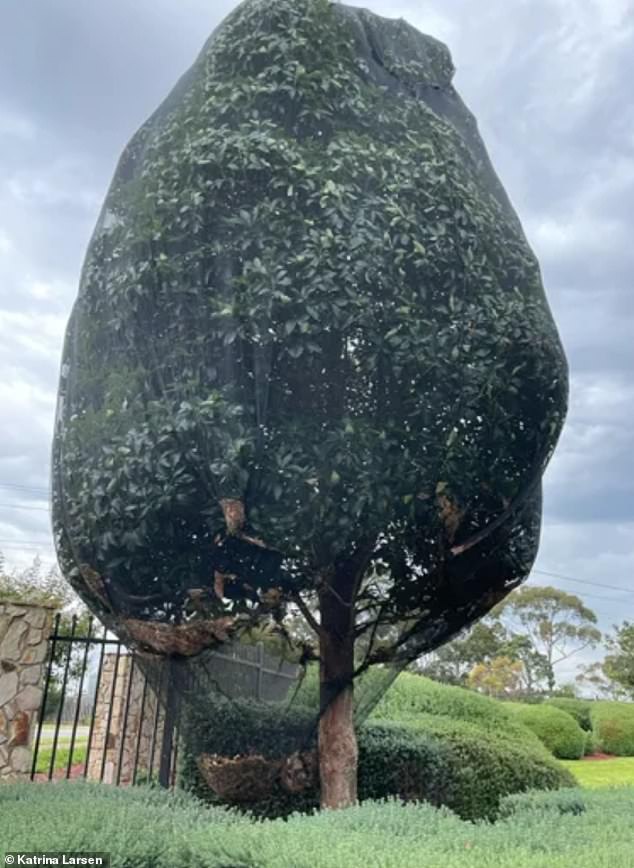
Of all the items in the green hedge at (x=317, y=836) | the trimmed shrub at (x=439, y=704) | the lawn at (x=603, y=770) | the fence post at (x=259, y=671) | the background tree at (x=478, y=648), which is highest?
the background tree at (x=478, y=648)

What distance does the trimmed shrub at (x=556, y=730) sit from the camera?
11469 mm

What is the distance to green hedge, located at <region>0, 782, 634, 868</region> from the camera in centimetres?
201

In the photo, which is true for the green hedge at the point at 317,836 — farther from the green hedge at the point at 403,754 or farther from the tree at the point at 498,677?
the tree at the point at 498,677

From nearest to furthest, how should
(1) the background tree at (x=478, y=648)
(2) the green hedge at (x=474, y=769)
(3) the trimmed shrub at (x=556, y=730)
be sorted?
(2) the green hedge at (x=474, y=769)
(3) the trimmed shrub at (x=556, y=730)
(1) the background tree at (x=478, y=648)

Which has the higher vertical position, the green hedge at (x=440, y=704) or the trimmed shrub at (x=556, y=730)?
the green hedge at (x=440, y=704)

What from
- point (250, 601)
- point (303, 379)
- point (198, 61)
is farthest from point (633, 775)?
point (198, 61)

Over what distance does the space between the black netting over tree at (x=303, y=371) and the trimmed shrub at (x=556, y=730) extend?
8669 millimetres

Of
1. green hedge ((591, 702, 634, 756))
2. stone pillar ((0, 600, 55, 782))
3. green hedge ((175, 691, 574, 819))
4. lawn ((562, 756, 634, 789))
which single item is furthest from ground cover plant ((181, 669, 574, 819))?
green hedge ((591, 702, 634, 756))

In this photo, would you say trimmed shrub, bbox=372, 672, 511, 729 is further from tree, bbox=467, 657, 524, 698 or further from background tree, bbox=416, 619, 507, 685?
background tree, bbox=416, 619, 507, 685

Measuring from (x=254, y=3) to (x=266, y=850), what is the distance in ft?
14.0

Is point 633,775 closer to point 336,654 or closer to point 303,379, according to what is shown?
point 336,654

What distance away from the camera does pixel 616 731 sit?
1325 cm

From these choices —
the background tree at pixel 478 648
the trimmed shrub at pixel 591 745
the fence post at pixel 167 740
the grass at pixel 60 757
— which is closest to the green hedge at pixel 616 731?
the trimmed shrub at pixel 591 745

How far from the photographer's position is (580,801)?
3.37 metres
